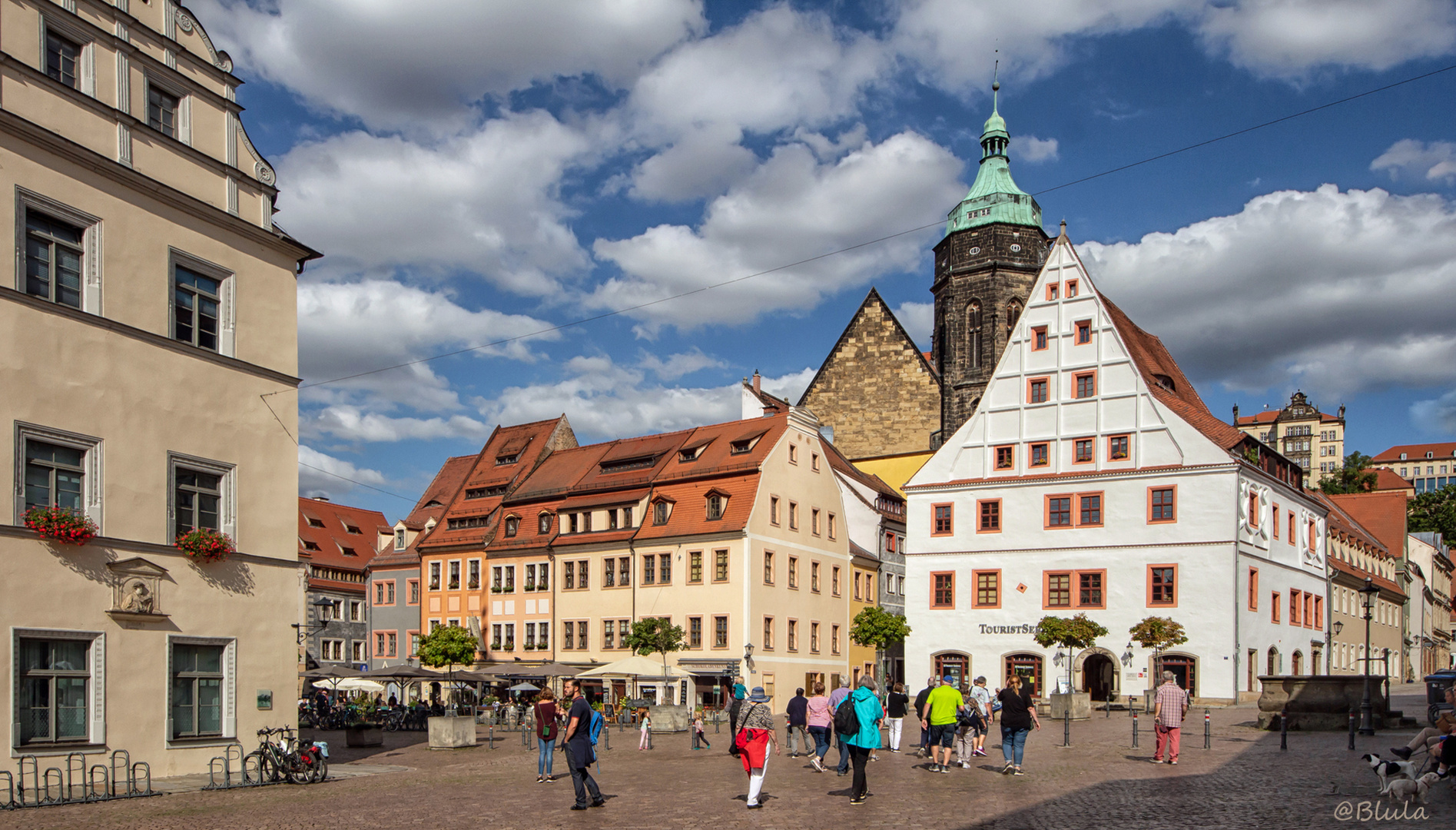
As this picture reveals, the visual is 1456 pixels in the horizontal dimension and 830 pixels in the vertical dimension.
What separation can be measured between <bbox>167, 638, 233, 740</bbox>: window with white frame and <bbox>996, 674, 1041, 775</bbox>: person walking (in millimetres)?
13492

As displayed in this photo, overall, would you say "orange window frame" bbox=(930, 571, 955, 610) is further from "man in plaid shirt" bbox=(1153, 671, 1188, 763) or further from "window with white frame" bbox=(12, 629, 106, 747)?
"window with white frame" bbox=(12, 629, 106, 747)

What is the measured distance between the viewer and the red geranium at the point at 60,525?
1864cm

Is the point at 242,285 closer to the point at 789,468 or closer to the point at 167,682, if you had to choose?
the point at 167,682

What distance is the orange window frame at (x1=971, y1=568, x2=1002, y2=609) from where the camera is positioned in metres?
46.8

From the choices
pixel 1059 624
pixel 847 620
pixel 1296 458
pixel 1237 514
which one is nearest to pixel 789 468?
pixel 847 620

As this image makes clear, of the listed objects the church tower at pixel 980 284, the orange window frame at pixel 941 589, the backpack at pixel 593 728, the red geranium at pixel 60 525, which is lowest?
the orange window frame at pixel 941 589

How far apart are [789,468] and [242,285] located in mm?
29330

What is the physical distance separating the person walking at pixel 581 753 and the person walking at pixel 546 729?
8.64 ft

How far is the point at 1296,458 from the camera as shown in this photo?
164m

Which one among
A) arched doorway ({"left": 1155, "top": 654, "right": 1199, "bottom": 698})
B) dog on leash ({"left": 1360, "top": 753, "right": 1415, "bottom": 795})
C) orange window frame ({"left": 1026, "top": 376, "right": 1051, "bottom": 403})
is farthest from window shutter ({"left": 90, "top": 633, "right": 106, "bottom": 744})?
orange window frame ({"left": 1026, "top": 376, "right": 1051, "bottom": 403})

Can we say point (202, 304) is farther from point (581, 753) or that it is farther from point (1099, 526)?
point (1099, 526)

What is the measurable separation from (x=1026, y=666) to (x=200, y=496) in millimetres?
32265

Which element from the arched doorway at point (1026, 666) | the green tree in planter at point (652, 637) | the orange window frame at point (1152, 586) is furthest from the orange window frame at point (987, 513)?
the green tree in planter at point (652, 637)

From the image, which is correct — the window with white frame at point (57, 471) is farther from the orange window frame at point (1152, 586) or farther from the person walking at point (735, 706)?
the orange window frame at point (1152, 586)
